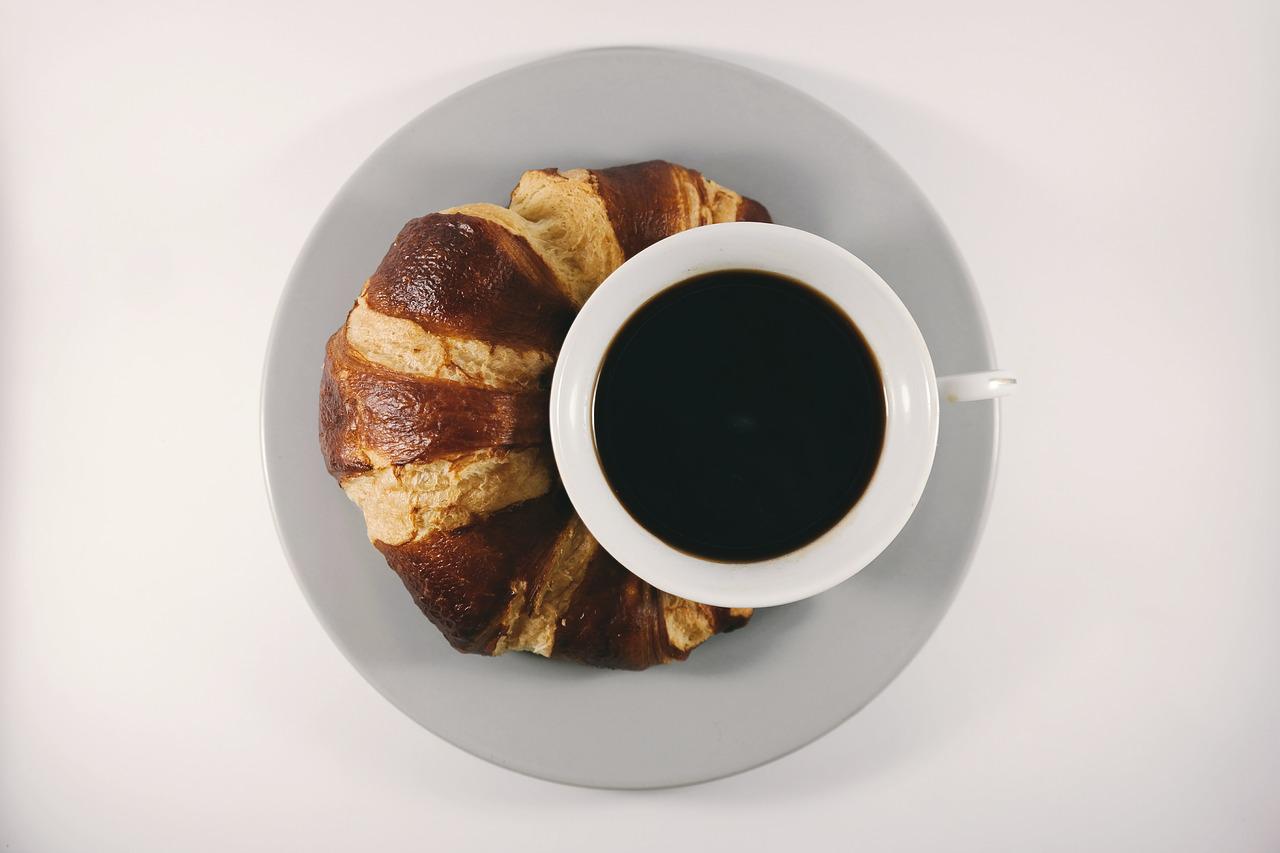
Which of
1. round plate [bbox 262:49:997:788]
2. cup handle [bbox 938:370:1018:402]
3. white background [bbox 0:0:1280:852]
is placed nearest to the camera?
cup handle [bbox 938:370:1018:402]

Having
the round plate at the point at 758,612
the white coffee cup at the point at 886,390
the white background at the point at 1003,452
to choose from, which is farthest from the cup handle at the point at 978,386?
the white background at the point at 1003,452

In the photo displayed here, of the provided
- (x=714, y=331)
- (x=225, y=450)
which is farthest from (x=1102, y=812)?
(x=225, y=450)

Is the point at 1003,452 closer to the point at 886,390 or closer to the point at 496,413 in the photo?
the point at 886,390

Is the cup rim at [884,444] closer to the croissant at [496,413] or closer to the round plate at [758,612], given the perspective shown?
the croissant at [496,413]

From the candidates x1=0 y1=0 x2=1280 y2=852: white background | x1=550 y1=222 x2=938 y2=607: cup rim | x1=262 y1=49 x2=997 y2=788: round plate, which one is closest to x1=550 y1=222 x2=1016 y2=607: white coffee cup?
x1=550 y1=222 x2=938 y2=607: cup rim

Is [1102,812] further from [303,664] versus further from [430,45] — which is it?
[430,45]

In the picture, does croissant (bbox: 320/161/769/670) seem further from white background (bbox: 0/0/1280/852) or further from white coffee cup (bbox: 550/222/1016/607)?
white background (bbox: 0/0/1280/852)
